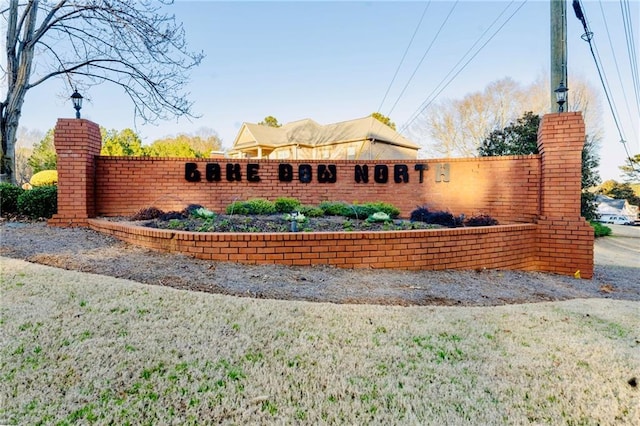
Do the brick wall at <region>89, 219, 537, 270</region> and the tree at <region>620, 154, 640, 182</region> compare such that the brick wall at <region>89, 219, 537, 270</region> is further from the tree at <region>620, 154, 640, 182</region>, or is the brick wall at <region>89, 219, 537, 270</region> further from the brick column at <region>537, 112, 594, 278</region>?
the tree at <region>620, 154, 640, 182</region>

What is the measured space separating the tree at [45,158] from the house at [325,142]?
37.2 ft

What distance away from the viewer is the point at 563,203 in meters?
6.13

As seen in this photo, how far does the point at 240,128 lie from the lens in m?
26.5

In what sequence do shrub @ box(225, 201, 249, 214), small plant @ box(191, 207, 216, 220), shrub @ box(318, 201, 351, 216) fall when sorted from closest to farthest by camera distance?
small plant @ box(191, 207, 216, 220)
shrub @ box(225, 201, 249, 214)
shrub @ box(318, 201, 351, 216)

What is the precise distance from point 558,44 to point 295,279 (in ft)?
28.3

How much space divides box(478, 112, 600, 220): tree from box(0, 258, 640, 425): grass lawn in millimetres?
12465

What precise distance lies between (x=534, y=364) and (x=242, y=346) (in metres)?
2.01

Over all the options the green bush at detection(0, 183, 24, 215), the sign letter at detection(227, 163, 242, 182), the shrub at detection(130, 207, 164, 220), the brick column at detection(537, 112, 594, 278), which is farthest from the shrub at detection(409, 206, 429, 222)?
the green bush at detection(0, 183, 24, 215)

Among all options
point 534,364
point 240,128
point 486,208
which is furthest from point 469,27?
point 240,128

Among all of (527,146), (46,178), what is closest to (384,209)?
(527,146)

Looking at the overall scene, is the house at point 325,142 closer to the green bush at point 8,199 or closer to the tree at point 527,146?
the tree at point 527,146

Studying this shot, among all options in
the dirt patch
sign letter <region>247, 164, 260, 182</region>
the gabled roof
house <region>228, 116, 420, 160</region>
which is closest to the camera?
the dirt patch

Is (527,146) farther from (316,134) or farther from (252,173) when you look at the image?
(316,134)

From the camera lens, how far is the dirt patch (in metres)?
3.69
